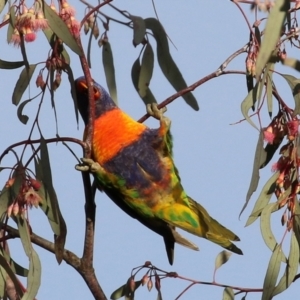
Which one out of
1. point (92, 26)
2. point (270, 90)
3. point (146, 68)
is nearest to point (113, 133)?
point (146, 68)

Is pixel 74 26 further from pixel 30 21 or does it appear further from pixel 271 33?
pixel 271 33

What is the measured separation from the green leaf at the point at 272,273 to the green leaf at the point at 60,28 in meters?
0.74

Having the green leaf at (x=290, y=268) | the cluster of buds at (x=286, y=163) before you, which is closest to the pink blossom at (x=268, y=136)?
the cluster of buds at (x=286, y=163)

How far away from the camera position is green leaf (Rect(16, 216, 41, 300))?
1.99 meters

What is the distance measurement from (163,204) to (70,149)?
1.87 ft

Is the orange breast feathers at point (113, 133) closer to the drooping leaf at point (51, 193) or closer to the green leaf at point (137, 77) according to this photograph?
the green leaf at point (137, 77)

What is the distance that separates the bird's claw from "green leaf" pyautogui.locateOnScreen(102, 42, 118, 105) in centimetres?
11

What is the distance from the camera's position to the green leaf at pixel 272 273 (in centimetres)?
208

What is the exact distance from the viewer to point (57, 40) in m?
2.06

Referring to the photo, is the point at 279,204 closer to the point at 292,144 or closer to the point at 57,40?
the point at 292,144

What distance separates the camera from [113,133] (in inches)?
104

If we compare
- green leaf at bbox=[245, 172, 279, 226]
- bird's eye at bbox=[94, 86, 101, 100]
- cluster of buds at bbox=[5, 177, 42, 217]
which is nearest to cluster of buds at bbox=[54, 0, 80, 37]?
cluster of buds at bbox=[5, 177, 42, 217]

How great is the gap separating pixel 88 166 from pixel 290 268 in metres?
0.63

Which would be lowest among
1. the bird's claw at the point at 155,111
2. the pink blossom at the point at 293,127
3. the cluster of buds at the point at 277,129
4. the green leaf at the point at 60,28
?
the pink blossom at the point at 293,127
